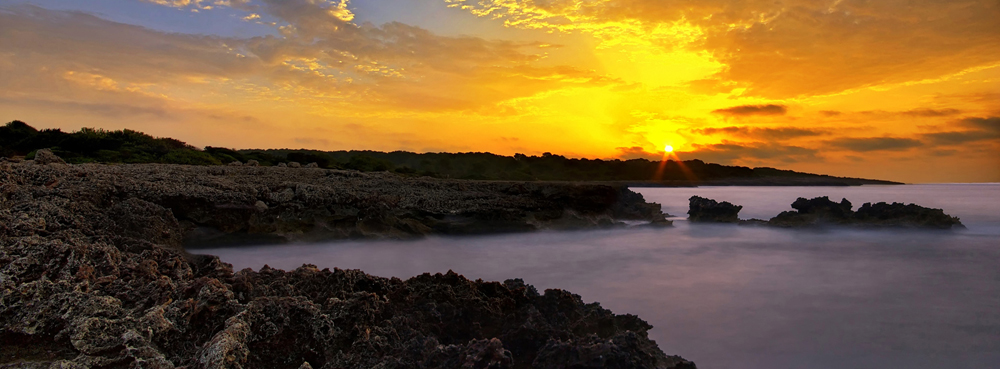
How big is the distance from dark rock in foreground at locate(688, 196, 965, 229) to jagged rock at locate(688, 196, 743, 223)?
21mm

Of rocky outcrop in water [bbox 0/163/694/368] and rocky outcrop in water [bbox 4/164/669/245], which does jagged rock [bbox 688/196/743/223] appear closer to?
rocky outcrop in water [bbox 4/164/669/245]

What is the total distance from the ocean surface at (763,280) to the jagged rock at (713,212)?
42.0 inches

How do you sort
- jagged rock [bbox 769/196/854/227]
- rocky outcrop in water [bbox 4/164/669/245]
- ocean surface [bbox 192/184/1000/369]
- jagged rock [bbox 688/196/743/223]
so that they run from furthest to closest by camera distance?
jagged rock [bbox 688/196/743/223]
jagged rock [bbox 769/196/854/227]
rocky outcrop in water [bbox 4/164/669/245]
ocean surface [bbox 192/184/1000/369]

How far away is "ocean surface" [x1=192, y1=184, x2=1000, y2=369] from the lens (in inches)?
150

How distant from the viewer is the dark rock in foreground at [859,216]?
9.88 m

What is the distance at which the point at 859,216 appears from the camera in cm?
1030

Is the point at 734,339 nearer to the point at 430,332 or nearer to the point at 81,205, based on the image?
the point at 430,332

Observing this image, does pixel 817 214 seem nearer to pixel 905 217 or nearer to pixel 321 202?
pixel 905 217

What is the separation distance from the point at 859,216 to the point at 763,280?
5.89 metres

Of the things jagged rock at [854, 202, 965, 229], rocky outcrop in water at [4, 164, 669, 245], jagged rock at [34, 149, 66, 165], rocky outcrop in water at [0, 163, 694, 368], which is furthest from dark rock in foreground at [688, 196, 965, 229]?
jagged rock at [34, 149, 66, 165]

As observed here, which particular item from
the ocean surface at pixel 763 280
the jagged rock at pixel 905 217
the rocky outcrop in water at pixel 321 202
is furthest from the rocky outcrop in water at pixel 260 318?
the jagged rock at pixel 905 217

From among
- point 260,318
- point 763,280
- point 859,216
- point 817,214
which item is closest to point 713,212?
point 817,214

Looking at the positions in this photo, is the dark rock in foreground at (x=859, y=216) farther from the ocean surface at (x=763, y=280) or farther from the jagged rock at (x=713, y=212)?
the ocean surface at (x=763, y=280)

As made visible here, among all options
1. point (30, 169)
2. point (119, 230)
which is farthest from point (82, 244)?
point (30, 169)
